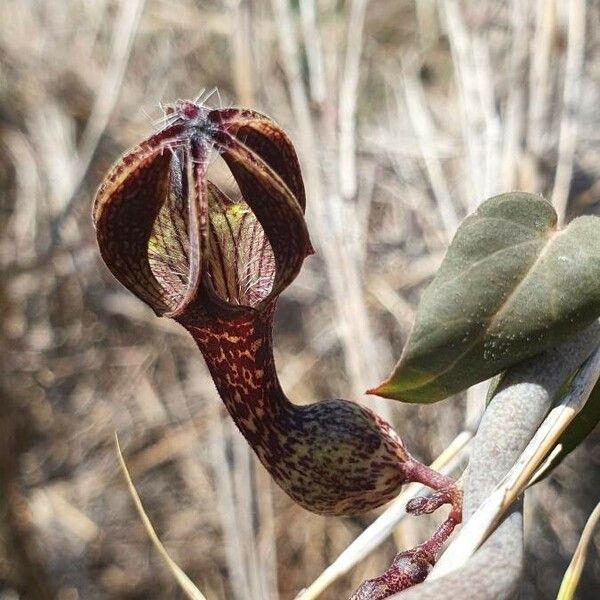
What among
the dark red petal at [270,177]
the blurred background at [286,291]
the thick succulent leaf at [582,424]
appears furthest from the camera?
the blurred background at [286,291]

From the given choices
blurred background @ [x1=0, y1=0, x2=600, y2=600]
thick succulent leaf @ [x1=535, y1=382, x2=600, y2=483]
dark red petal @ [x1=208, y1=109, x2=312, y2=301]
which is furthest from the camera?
blurred background @ [x1=0, y1=0, x2=600, y2=600]

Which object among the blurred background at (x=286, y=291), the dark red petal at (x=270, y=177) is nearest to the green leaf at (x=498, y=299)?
the dark red petal at (x=270, y=177)

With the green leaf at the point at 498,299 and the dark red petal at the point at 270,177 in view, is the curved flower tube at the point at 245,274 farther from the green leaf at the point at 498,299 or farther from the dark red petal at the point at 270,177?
the green leaf at the point at 498,299

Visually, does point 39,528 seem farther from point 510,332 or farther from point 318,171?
point 510,332

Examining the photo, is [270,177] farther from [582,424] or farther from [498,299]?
[582,424]

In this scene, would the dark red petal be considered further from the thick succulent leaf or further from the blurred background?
the blurred background

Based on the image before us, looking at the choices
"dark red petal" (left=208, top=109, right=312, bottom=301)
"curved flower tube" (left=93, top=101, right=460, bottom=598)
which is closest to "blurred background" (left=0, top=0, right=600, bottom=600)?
"curved flower tube" (left=93, top=101, right=460, bottom=598)
